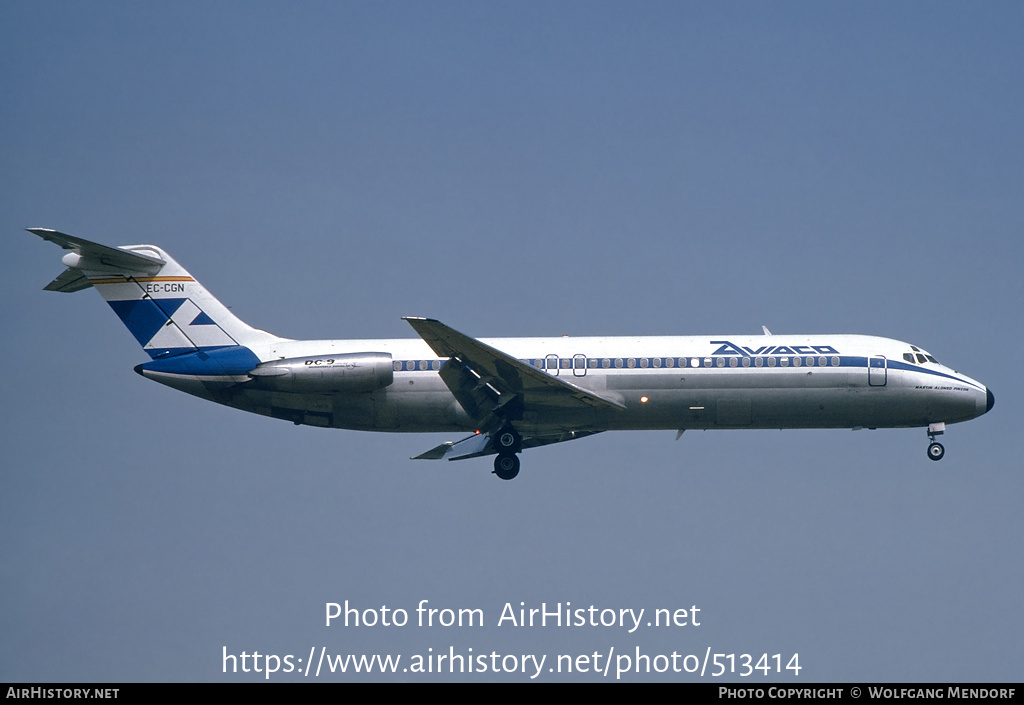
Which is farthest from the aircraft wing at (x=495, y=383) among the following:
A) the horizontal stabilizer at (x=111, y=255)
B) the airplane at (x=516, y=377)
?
the horizontal stabilizer at (x=111, y=255)

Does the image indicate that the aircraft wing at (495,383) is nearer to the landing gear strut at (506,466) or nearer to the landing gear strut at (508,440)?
the landing gear strut at (508,440)

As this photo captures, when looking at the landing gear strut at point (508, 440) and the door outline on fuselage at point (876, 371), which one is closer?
the door outline on fuselage at point (876, 371)

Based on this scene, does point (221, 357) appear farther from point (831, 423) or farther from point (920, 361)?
point (920, 361)

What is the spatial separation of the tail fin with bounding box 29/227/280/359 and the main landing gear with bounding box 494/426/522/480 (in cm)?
767

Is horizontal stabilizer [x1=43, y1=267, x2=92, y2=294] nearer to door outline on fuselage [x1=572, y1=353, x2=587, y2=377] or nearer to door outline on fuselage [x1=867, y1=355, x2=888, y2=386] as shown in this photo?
door outline on fuselage [x1=572, y1=353, x2=587, y2=377]

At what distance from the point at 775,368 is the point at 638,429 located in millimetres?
4398

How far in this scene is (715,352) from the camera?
3547 cm

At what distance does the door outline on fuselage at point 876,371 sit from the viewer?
3562 centimetres

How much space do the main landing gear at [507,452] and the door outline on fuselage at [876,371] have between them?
10466 mm

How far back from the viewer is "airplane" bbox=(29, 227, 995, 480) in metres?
35.2

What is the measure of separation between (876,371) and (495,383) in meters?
11.2
